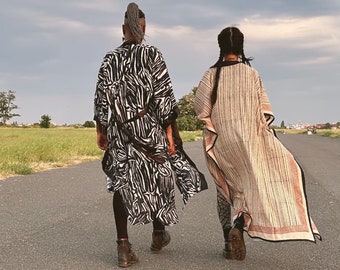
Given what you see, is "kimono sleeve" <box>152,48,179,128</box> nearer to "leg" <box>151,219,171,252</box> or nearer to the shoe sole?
"leg" <box>151,219,171,252</box>

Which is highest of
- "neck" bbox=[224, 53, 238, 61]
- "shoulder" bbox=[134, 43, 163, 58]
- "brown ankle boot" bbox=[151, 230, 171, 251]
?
"shoulder" bbox=[134, 43, 163, 58]

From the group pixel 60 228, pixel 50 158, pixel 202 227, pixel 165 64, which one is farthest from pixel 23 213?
pixel 50 158

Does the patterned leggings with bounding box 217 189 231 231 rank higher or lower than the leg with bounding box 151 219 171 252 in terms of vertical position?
higher

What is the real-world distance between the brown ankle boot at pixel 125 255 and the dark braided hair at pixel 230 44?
137cm

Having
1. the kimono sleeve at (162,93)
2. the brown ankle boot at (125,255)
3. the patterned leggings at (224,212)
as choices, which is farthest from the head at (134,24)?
the brown ankle boot at (125,255)

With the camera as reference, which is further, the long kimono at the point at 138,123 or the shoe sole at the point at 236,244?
the long kimono at the point at 138,123

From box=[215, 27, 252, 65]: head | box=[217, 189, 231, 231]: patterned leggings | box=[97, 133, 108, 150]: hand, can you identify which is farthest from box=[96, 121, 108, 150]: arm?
box=[215, 27, 252, 65]: head

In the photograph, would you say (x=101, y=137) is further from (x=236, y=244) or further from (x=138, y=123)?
(x=236, y=244)

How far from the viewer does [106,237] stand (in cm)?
635

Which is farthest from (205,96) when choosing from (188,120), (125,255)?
(188,120)

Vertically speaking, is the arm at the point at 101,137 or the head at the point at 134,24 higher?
the head at the point at 134,24

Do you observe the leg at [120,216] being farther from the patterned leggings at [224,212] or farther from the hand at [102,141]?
the patterned leggings at [224,212]

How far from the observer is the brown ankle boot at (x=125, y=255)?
200 inches

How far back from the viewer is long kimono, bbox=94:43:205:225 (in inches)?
199
